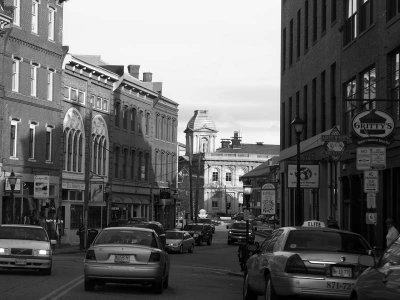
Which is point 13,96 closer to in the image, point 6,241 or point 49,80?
point 49,80

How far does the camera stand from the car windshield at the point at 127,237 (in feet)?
64.4

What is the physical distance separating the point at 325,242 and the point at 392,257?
4943 millimetres

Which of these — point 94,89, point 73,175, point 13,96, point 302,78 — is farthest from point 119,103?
point 302,78

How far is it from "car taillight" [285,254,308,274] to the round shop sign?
6.70 meters

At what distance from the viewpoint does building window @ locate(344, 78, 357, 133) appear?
3248cm

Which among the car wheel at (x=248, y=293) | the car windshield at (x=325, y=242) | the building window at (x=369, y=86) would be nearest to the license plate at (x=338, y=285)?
the car windshield at (x=325, y=242)

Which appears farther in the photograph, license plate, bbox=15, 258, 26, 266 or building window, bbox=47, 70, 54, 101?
building window, bbox=47, 70, 54, 101

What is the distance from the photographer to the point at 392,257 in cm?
991

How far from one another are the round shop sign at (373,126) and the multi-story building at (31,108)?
28608mm

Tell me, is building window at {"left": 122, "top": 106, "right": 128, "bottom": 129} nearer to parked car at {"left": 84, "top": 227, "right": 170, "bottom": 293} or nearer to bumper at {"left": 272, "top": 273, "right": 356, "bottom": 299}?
parked car at {"left": 84, "top": 227, "right": 170, "bottom": 293}

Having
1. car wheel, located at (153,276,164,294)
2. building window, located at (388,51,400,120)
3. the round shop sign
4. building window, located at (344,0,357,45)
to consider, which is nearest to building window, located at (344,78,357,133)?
building window, located at (344,0,357,45)

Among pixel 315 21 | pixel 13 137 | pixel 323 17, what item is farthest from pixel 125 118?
pixel 323 17

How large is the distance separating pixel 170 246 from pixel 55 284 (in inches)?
1083

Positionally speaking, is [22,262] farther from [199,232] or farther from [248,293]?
[199,232]
